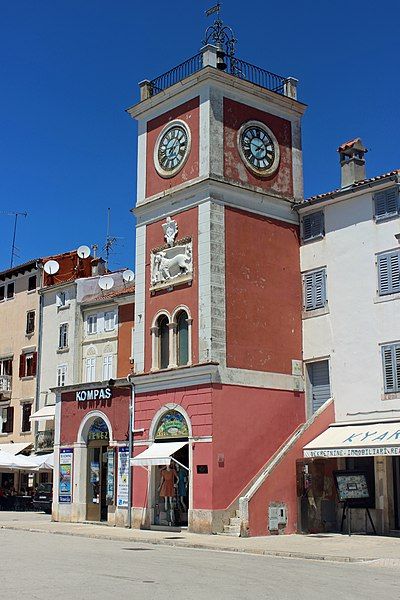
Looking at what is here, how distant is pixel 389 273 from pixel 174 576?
15.2 m

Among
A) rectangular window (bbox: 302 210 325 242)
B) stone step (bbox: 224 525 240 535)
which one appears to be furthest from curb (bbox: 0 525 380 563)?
rectangular window (bbox: 302 210 325 242)

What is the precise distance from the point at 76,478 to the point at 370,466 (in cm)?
1161

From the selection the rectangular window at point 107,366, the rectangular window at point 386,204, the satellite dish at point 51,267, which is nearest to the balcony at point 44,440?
the rectangular window at point 107,366

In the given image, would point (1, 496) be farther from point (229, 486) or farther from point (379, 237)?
point (379, 237)

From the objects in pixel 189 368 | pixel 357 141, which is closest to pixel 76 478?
pixel 189 368

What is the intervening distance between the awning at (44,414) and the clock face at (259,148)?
20598 millimetres

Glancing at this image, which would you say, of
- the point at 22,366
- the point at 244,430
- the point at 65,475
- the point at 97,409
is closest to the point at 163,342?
the point at 97,409

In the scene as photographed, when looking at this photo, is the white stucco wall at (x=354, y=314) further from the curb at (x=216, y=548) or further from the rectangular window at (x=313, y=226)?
the curb at (x=216, y=548)

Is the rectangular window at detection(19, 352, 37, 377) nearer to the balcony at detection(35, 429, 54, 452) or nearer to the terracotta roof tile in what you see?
the balcony at detection(35, 429, 54, 452)

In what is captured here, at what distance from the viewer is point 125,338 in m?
42.6

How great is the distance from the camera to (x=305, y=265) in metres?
29.5

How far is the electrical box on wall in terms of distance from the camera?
24562 mm

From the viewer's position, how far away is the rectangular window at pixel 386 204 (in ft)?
86.8

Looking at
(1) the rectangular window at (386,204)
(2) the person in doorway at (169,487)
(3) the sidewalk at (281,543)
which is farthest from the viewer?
(2) the person in doorway at (169,487)
